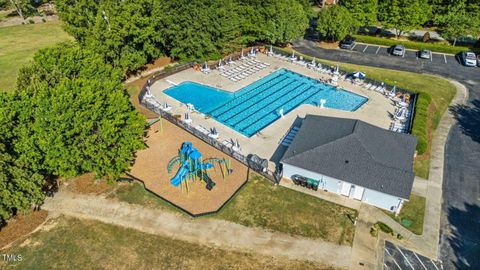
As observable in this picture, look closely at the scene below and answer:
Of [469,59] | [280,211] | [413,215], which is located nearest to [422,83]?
[469,59]

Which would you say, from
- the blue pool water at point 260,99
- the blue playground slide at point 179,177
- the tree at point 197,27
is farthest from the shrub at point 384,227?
the tree at point 197,27

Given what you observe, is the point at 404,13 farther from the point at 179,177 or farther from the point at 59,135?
the point at 59,135

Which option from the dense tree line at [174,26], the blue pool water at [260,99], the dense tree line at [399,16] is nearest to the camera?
the blue pool water at [260,99]

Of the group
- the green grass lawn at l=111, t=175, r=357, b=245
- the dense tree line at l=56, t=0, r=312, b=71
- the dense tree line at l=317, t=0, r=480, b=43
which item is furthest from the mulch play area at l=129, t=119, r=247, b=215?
the dense tree line at l=317, t=0, r=480, b=43

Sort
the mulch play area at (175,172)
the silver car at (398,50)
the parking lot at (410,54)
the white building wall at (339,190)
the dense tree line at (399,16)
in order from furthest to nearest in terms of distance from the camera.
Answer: the dense tree line at (399,16)
the silver car at (398,50)
the parking lot at (410,54)
the mulch play area at (175,172)
the white building wall at (339,190)

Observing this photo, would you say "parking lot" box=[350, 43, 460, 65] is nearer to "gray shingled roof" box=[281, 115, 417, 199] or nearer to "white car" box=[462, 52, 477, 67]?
"white car" box=[462, 52, 477, 67]

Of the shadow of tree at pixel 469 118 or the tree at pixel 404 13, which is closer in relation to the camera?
the shadow of tree at pixel 469 118

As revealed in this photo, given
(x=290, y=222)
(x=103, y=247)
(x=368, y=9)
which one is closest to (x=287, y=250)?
(x=290, y=222)

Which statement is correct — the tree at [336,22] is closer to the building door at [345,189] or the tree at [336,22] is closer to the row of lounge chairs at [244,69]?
the row of lounge chairs at [244,69]
